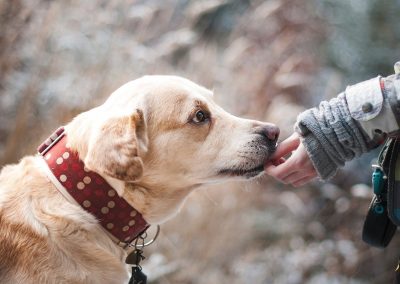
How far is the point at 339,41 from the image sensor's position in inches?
101

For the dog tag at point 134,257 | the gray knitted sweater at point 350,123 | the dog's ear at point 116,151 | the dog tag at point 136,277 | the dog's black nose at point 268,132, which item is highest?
the dog's ear at point 116,151

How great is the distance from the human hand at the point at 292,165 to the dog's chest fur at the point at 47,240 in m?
0.55

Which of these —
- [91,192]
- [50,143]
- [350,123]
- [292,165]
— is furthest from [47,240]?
[350,123]

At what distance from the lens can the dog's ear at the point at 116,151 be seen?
138 cm

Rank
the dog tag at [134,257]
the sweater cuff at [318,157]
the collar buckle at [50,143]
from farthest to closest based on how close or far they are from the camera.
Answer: the dog tag at [134,257] < the collar buckle at [50,143] < the sweater cuff at [318,157]

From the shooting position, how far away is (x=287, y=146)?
5.39 ft

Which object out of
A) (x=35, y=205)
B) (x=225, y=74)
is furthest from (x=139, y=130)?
(x=225, y=74)

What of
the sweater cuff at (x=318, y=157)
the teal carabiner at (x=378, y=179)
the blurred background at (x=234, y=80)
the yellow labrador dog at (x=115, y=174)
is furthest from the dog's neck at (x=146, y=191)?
the blurred background at (x=234, y=80)

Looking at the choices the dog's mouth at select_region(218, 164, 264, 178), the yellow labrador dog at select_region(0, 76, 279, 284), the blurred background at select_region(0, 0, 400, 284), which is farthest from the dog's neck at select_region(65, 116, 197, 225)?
the blurred background at select_region(0, 0, 400, 284)

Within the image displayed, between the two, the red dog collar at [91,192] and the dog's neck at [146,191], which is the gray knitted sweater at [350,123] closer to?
the dog's neck at [146,191]

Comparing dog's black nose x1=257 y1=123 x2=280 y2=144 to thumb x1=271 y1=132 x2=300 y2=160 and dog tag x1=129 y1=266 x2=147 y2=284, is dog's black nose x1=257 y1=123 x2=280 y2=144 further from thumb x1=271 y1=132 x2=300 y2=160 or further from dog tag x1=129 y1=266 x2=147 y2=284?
dog tag x1=129 y1=266 x2=147 y2=284

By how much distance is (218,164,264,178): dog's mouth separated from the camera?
5.34 ft

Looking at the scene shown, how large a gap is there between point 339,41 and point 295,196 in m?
0.82

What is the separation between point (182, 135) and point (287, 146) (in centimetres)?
34
